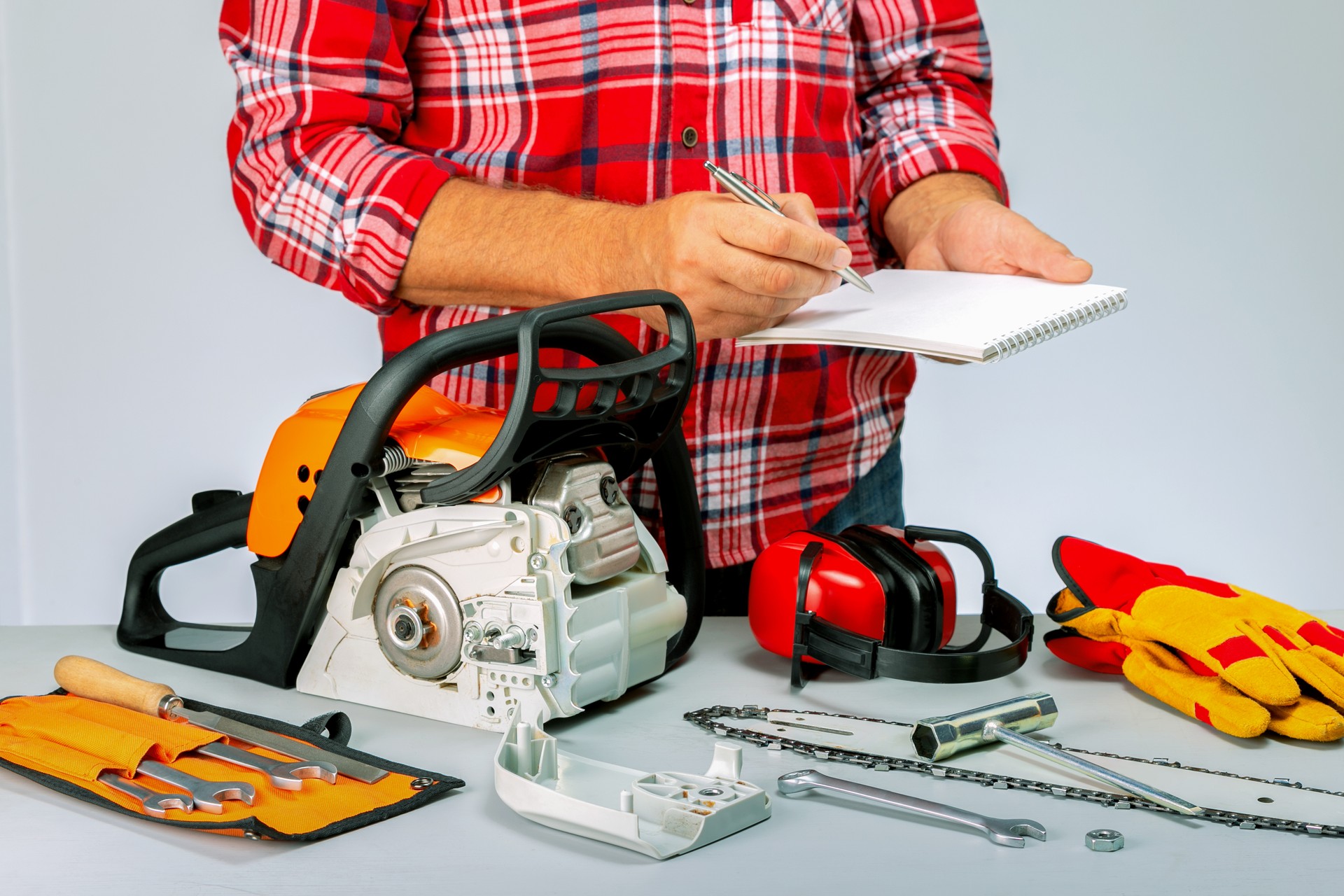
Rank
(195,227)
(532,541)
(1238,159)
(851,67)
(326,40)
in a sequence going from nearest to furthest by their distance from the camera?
(532,541) → (326,40) → (851,67) → (195,227) → (1238,159)

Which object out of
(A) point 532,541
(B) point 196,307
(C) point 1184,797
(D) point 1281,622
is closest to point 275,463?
(A) point 532,541

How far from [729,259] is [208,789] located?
2.01 ft

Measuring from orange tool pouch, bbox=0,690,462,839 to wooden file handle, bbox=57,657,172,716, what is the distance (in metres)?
0.02

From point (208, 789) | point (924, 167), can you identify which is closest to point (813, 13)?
point (924, 167)

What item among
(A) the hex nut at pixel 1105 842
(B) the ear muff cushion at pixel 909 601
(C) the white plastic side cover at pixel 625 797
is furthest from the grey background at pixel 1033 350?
(A) the hex nut at pixel 1105 842

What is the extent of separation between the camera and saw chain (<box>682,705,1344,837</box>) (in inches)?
33.7

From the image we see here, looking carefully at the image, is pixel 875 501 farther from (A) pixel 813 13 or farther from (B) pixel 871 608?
(A) pixel 813 13

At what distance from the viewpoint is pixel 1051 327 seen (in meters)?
1.07

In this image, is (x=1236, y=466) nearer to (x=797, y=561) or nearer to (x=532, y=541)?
(x=797, y=561)

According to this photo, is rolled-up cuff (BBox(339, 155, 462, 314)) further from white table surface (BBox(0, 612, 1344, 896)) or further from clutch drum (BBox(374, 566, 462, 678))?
white table surface (BBox(0, 612, 1344, 896))

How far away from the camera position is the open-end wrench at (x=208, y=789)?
0.86 m

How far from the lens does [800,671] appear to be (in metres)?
1.17

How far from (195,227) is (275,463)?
5.65ft

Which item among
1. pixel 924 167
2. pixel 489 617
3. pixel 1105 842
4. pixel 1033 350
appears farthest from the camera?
pixel 1033 350
